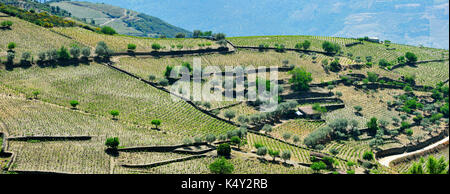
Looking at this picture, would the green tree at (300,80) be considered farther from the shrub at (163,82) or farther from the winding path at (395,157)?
the shrub at (163,82)

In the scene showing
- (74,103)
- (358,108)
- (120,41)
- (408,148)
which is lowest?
(408,148)

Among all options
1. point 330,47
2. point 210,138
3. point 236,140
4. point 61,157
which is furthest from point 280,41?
point 61,157

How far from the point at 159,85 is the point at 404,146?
44.4 m

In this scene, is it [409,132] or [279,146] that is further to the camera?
[409,132]

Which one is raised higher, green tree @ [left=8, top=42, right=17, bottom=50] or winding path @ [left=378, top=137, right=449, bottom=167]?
green tree @ [left=8, top=42, right=17, bottom=50]

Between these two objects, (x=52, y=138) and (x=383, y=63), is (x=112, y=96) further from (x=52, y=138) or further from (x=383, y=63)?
(x=383, y=63)

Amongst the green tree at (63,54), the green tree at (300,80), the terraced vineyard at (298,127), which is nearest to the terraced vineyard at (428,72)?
the green tree at (300,80)

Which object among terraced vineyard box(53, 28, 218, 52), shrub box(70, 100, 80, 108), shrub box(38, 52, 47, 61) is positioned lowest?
shrub box(70, 100, 80, 108)

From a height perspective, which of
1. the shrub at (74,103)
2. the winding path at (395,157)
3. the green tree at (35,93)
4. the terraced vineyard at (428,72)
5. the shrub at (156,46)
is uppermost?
the shrub at (156,46)

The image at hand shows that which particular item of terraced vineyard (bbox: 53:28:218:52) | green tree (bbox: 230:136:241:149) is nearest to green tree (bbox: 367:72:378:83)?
terraced vineyard (bbox: 53:28:218:52)

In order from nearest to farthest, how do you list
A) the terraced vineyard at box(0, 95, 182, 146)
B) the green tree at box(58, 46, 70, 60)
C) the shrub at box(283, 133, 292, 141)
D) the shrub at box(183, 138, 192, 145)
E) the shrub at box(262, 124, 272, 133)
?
the terraced vineyard at box(0, 95, 182, 146) < the shrub at box(183, 138, 192, 145) < the shrub at box(283, 133, 292, 141) < the shrub at box(262, 124, 272, 133) < the green tree at box(58, 46, 70, 60)

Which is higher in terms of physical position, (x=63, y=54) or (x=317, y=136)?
(x=63, y=54)

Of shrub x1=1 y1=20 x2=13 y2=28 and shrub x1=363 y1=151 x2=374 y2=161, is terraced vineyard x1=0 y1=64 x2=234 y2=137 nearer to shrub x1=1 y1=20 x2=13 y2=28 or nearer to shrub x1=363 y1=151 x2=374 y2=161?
shrub x1=363 y1=151 x2=374 y2=161
